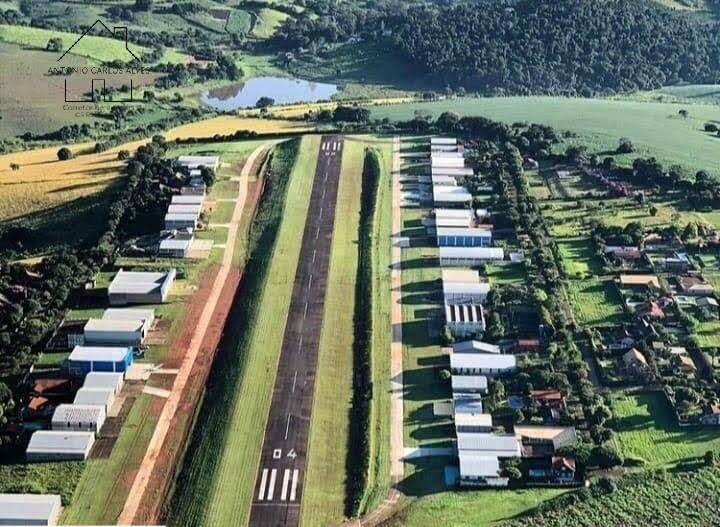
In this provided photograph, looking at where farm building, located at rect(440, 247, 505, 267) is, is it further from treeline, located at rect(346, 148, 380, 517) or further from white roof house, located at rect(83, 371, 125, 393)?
white roof house, located at rect(83, 371, 125, 393)

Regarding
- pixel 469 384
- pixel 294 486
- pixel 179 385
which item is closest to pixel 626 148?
pixel 469 384

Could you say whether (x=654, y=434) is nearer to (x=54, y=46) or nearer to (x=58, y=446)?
(x=58, y=446)

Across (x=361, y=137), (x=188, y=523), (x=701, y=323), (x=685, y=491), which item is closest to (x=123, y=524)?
(x=188, y=523)

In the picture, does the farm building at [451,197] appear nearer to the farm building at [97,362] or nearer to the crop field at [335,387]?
the crop field at [335,387]

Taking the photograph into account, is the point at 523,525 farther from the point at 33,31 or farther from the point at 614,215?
the point at 33,31

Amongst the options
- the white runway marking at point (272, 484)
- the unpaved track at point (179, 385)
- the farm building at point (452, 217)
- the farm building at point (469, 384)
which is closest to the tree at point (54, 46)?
the unpaved track at point (179, 385)
